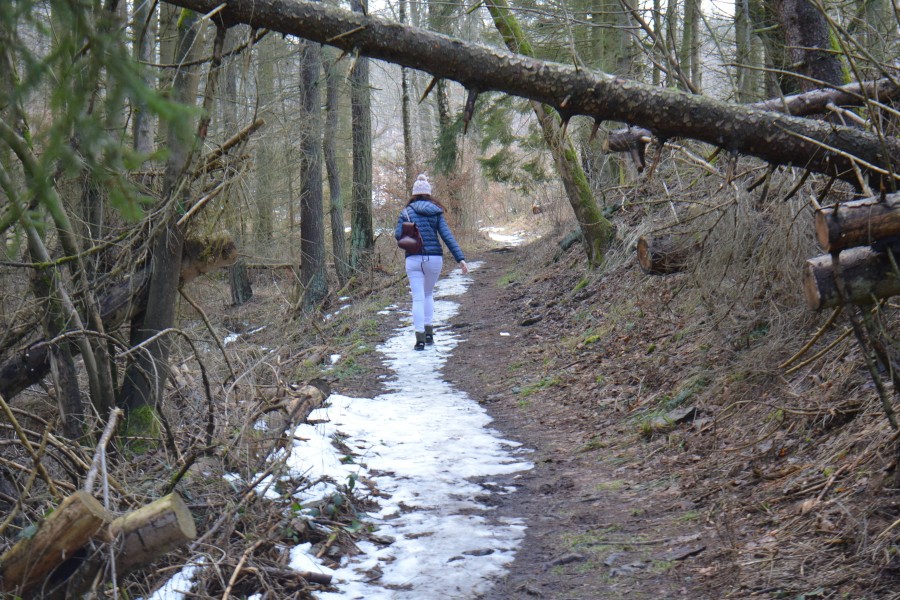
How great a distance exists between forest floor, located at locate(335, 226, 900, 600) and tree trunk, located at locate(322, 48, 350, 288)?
985 centimetres

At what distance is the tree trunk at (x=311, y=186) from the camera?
54.0ft

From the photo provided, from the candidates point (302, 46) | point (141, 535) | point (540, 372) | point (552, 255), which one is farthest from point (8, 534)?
point (552, 255)

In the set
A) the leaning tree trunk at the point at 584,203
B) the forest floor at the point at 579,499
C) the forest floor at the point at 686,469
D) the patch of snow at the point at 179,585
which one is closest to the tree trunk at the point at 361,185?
the leaning tree trunk at the point at 584,203

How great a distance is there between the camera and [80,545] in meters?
3.32

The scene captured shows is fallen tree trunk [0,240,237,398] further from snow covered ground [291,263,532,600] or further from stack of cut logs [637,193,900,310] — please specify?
stack of cut logs [637,193,900,310]

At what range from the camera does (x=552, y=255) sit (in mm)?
18250

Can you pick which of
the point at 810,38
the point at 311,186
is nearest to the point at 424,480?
the point at 810,38

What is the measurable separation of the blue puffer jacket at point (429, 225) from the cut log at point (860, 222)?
720cm

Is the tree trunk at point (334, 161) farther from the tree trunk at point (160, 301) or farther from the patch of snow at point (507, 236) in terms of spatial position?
the patch of snow at point (507, 236)

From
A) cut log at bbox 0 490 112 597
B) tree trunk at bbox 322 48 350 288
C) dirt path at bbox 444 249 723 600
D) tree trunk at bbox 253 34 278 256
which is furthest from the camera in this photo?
tree trunk at bbox 322 48 350 288

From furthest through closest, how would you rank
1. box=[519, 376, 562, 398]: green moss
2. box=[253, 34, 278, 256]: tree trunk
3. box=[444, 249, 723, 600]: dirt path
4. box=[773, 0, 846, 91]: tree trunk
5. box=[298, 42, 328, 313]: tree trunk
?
1. box=[298, 42, 328, 313]: tree trunk
2. box=[253, 34, 278, 256]: tree trunk
3. box=[519, 376, 562, 398]: green moss
4. box=[773, 0, 846, 91]: tree trunk
5. box=[444, 249, 723, 600]: dirt path

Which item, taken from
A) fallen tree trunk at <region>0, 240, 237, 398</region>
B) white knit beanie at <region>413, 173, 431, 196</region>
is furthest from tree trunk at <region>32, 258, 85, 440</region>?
white knit beanie at <region>413, 173, 431, 196</region>

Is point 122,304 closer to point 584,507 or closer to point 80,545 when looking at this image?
point 80,545

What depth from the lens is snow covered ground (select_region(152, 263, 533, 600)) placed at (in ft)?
14.0
